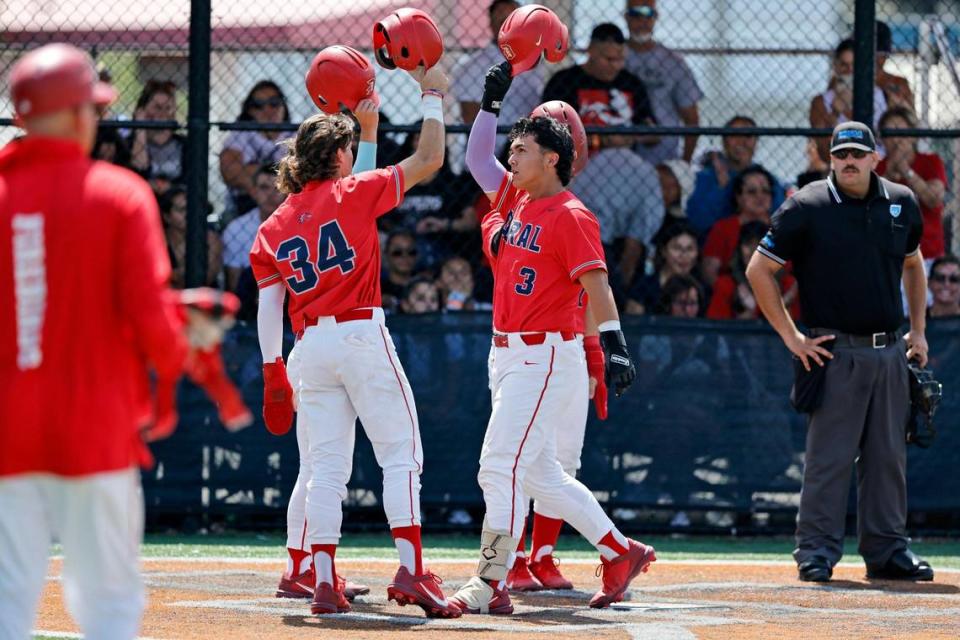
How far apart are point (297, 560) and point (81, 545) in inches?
119

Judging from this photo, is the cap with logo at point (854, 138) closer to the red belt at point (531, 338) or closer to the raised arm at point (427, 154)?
the red belt at point (531, 338)

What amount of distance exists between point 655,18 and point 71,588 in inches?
288

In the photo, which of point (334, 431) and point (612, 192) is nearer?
point (334, 431)

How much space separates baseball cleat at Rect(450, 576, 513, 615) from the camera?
6043mm

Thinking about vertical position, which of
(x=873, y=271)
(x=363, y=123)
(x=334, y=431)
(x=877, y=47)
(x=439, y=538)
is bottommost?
(x=439, y=538)

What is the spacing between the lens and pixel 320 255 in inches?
236

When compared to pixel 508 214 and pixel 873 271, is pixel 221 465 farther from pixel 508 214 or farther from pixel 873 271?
pixel 873 271

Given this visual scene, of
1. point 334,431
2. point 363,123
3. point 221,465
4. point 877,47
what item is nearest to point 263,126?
point 221,465

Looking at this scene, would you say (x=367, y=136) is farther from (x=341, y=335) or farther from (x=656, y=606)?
(x=656, y=606)

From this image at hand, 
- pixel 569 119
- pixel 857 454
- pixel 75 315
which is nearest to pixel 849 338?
pixel 857 454

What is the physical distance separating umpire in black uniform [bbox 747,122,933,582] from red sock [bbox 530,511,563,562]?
4.21ft

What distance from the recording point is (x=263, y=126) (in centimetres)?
902

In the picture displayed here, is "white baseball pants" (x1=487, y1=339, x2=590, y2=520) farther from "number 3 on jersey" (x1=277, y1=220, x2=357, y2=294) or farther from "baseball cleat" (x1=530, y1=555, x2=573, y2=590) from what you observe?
"number 3 on jersey" (x1=277, y1=220, x2=357, y2=294)

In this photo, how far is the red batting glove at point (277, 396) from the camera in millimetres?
6223
